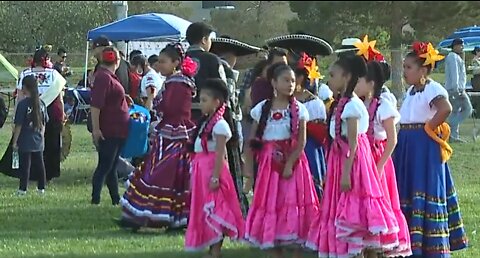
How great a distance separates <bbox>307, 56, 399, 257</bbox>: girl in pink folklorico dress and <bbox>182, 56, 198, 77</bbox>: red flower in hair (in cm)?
A: 155

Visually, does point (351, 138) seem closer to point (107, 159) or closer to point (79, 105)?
point (107, 159)

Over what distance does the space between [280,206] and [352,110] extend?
35.8 inches

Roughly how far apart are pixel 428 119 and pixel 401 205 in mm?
631

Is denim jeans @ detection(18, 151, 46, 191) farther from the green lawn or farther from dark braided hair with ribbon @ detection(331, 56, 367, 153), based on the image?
dark braided hair with ribbon @ detection(331, 56, 367, 153)

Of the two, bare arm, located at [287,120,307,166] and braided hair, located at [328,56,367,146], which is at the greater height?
braided hair, located at [328,56,367,146]

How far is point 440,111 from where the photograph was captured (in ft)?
21.2

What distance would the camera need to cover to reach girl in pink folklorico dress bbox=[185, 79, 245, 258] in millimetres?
6602

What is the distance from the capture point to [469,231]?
7.95 meters

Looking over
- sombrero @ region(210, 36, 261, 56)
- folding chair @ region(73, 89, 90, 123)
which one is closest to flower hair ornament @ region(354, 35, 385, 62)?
sombrero @ region(210, 36, 261, 56)

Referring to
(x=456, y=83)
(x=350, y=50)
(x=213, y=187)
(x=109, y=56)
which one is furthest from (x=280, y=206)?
(x=456, y=83)

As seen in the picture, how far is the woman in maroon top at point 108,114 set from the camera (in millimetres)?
8562

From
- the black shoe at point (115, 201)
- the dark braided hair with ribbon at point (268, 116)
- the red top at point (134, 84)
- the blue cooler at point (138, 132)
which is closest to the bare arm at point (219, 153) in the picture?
the dark braided hair with ribbon at point (268, 116)

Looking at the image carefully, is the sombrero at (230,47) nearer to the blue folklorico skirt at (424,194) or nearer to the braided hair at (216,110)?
the braided hair at (216,110)

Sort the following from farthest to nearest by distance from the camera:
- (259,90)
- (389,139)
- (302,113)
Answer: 1. (259,90)
2. (302,113)
3. (389,139)
